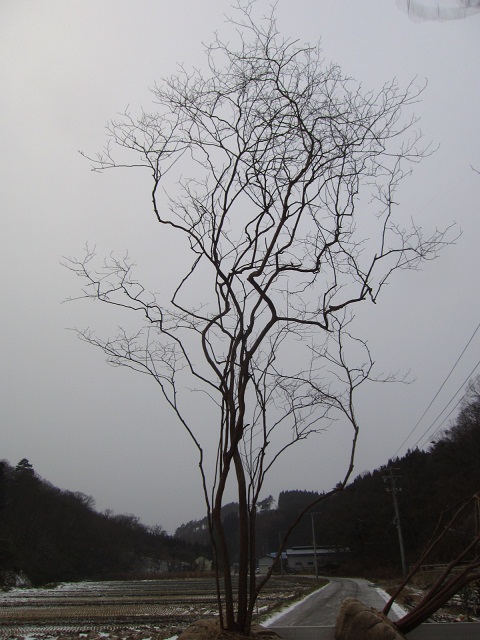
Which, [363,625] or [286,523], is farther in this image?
[286,523]

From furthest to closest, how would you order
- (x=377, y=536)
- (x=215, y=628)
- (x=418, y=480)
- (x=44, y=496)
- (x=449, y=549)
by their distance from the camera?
(x=44, y=496)
(x=377, y=536)
(x=418, y=480)
(x=449, y=549)
(x=215, y=628)

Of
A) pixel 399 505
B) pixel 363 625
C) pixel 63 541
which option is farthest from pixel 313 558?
pixel 363 625

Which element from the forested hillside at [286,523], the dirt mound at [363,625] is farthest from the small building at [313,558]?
the dirt mound at [363,625]

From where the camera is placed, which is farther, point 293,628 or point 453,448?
point 453,448

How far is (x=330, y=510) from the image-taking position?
191ft

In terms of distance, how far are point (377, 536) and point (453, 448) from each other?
14803 millimetres

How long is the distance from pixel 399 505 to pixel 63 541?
138 ft

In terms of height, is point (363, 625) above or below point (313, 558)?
below

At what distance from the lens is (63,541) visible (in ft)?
228

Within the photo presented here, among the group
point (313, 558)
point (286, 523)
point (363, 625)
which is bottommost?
point (363, 625)

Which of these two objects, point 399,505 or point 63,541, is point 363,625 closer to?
point 399,505

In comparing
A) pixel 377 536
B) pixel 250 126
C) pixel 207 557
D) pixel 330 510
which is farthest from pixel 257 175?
pixel 207 557

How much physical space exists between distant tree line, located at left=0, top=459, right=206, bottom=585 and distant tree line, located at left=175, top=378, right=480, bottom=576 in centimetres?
2323

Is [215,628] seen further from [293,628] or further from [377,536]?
[377,536]
